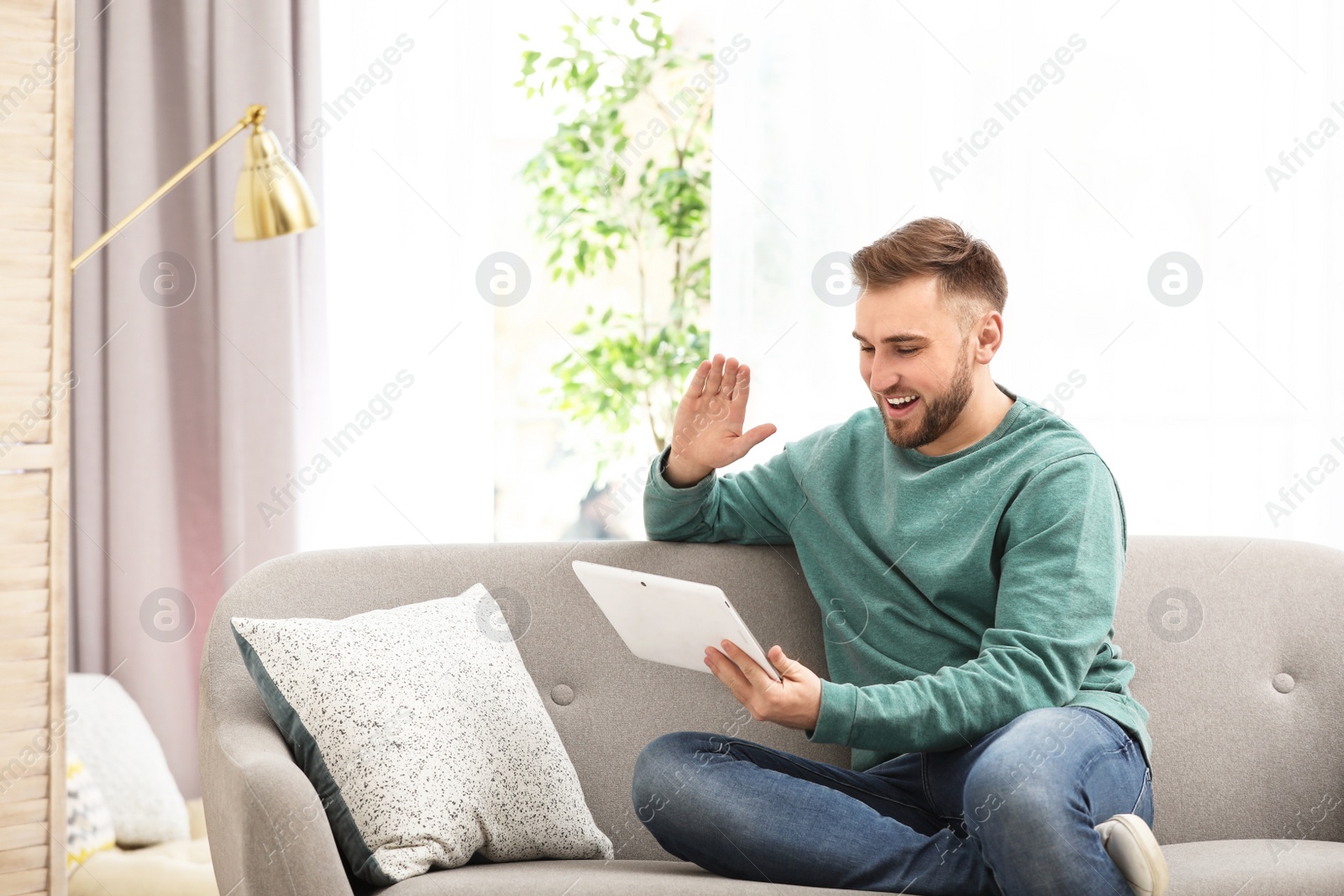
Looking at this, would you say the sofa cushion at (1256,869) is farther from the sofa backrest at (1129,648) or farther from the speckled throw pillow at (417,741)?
the speckled throw pillow at (417,741)

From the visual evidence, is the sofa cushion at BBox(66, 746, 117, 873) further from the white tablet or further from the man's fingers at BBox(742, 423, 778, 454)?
the man's fingers at BBox(742, 423, 778, 454)

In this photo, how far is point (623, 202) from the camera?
9.62ft

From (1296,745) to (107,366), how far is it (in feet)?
7.69

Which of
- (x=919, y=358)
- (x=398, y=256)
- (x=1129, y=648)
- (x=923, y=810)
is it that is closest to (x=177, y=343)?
(x=398, y=256)

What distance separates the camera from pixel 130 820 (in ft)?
7.29

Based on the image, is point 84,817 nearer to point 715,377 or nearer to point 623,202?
point 715,377

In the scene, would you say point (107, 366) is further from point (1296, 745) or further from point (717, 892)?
point (1296, 745)

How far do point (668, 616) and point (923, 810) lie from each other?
18.4 inches

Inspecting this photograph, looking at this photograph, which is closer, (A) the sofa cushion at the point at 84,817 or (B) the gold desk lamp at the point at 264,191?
(B) the gold desk lamp at the point at 264,191

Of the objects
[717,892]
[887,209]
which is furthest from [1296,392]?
[717,892]

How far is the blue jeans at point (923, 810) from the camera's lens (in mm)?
1186

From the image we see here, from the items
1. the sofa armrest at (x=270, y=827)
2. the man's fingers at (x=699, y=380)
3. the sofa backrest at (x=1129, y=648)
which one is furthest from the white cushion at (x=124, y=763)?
the man's fingers at (x=699, y=380)

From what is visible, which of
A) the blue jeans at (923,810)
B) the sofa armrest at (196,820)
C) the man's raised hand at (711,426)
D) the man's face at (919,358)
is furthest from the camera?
the sofa armrest at (196,820)

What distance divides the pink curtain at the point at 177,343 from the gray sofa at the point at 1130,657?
872mm
